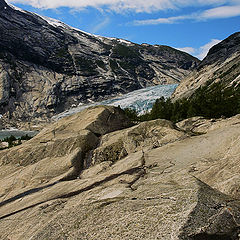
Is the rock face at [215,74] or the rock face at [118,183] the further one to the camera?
the rock face at [215,74]

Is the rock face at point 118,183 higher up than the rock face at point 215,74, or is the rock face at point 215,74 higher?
the rock face at point 215,74

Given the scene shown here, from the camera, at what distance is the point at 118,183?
548 inches

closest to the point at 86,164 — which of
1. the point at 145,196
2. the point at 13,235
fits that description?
the point at 13,235

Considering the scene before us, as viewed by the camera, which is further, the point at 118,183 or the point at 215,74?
the point at 215,74

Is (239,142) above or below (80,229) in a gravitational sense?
above

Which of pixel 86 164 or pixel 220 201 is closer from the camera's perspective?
pixel 220 201

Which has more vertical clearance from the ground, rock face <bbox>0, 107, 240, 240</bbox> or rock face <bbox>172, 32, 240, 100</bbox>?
rock face <bbox>172, 32, 240, 100</bbox>

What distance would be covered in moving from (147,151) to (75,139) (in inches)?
309

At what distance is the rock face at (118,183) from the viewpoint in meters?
7.62

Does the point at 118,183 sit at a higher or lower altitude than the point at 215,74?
lower

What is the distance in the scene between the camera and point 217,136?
1770cm

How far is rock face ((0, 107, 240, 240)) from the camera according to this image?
762cm

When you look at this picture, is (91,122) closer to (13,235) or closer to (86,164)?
(86,164)

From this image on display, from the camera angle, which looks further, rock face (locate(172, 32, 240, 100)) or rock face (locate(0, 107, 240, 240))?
rock face (locate(172, 32, 240, 100))
